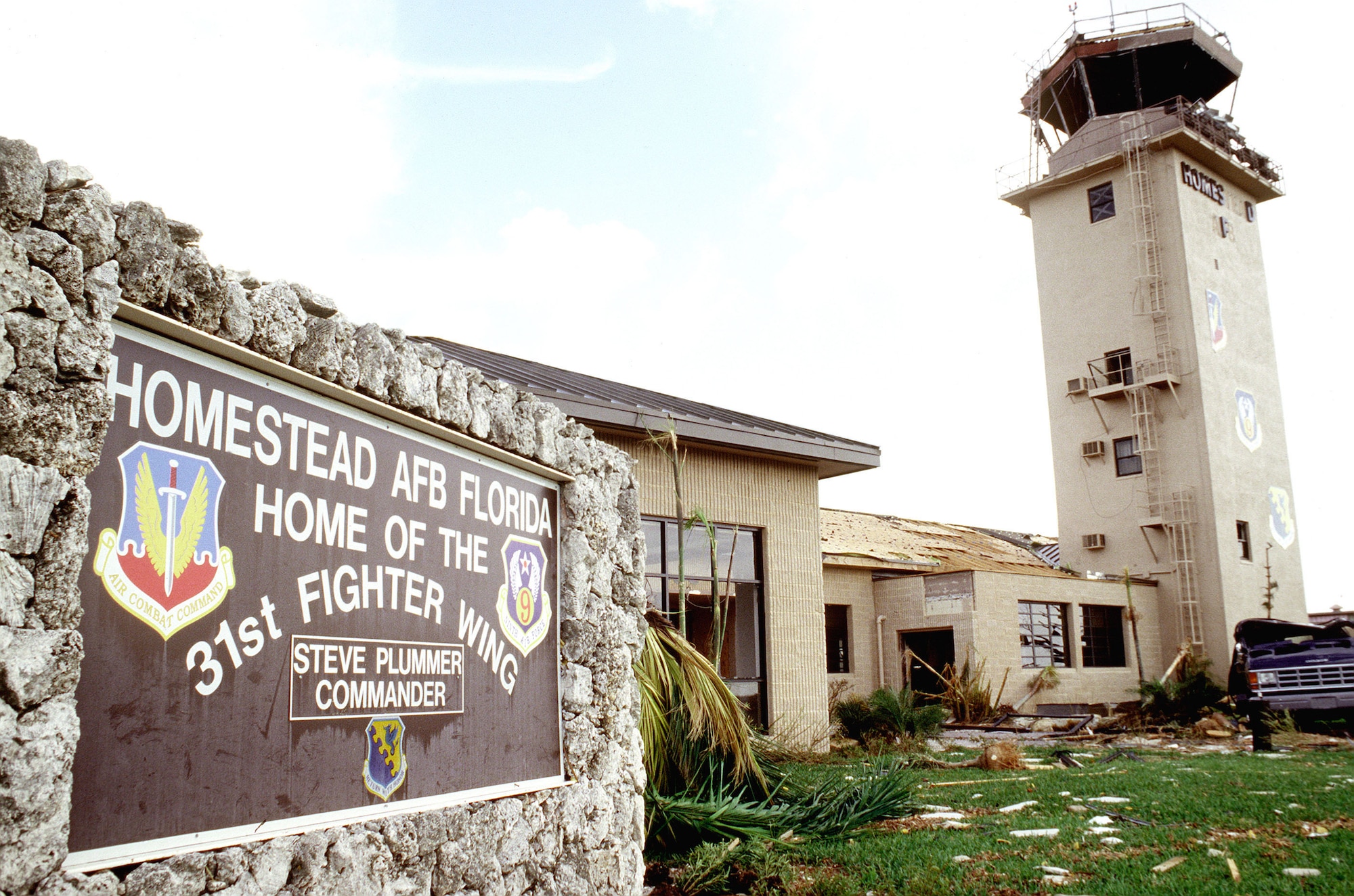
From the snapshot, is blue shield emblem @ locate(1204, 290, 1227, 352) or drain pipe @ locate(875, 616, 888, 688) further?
blue shield emblem @ locate(1204, 290, 1227, 352)

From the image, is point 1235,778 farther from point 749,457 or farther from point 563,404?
point 563,404

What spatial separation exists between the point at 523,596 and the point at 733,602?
307 inches

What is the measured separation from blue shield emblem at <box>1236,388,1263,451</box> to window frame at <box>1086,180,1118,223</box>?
6.18m

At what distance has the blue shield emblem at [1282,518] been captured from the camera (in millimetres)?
28406

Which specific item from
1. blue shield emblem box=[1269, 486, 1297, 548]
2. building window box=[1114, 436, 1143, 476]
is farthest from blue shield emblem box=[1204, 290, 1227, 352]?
blue shield emblem box=[1269, 486, 1297, 548]

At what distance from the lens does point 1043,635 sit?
76.9 feet

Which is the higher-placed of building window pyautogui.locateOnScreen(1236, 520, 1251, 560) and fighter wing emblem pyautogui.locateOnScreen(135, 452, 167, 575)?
building window pyautogui.locateOnScreen(1236, 520, 1251, 560)

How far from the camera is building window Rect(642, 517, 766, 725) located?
11.9 meters

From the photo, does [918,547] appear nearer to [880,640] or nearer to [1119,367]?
[880,640]

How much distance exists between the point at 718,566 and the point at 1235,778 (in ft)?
19.2

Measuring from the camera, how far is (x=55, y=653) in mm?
2627

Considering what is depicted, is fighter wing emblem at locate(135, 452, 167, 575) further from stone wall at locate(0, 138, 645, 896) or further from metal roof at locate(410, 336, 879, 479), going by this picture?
metal roof at locate(410, 336, 879, 479)

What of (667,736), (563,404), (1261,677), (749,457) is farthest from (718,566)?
(1261,677)

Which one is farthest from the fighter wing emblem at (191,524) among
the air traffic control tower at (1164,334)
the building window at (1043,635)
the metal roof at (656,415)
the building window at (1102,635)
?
the air traffic control tower at (1164,334)
